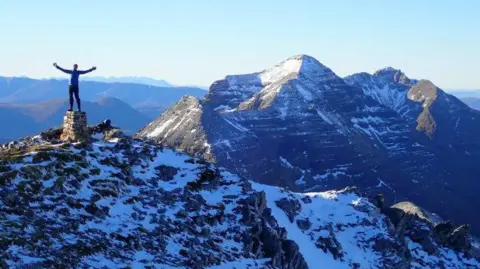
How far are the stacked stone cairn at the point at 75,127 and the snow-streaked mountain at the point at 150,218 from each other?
1483mm

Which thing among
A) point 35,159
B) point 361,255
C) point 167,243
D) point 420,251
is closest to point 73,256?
point 167,243

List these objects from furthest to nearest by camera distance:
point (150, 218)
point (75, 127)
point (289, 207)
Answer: point (289, 207) < point (75, 127) < point (150, 218)

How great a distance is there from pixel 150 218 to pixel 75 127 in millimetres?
15512

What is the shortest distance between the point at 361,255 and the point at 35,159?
45236 millimetres

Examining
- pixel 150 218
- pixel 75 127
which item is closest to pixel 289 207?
pixel 75 127

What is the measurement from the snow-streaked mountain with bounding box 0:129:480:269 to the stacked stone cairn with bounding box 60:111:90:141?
1.48 m

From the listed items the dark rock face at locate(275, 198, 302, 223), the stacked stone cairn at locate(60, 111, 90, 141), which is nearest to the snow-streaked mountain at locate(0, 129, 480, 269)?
the dark rock face at locate(275, 198, 302, 223)

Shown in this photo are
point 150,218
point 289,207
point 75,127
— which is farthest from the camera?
point 289,207

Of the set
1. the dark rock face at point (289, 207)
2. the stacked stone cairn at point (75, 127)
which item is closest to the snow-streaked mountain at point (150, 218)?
the dark rock face at point (289, 207)

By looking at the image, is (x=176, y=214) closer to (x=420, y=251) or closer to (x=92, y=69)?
(x=92, y=69)

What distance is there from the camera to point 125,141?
6306 cm

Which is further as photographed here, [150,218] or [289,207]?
[289,207]

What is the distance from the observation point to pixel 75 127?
199 feet

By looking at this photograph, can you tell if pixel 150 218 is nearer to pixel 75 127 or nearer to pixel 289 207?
pixel 75 127
